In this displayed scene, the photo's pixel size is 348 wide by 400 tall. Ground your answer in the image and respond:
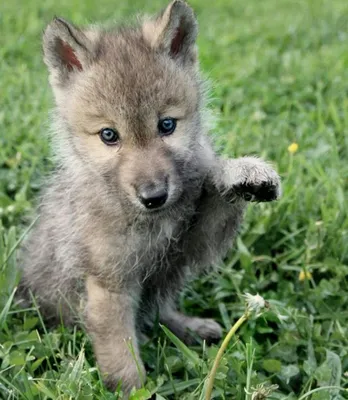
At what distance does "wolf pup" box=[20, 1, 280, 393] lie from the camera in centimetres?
296

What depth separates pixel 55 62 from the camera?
3.31m

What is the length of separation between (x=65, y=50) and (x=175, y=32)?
50cm

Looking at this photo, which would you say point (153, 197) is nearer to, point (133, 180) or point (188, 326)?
point (133, 180)

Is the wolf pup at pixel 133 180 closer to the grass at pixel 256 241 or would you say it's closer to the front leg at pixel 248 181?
the front leg at pixel 248 181

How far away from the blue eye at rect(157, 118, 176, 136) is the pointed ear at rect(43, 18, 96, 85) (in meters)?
0.46

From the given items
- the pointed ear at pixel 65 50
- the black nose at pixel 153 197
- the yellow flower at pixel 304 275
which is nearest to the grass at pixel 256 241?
the yellow flower at pixel 304 275

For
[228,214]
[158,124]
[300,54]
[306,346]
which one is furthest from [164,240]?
[300,54]

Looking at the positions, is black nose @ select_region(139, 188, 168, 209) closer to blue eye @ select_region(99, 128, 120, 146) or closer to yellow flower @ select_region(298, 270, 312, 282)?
blue eye @ select_region(99, 128, 120, 146)

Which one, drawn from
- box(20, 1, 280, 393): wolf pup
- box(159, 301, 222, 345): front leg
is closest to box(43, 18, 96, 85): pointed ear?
box(20, 1, 280, 393): wolf pup

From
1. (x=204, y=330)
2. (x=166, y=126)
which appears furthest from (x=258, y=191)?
(x=204, y=330)

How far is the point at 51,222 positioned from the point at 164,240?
0.71 meters

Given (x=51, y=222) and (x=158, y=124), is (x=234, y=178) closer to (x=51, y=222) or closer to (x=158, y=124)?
(x=158, y=124)

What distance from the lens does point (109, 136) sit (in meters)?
3.02

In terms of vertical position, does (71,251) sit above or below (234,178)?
below
